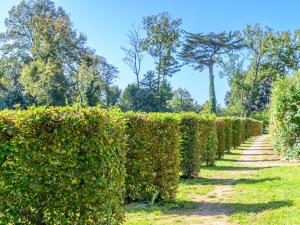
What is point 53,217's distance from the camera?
5.21 metres

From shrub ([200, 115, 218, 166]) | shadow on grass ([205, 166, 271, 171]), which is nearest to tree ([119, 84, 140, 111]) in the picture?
shrub ([200, 115, 218, 166])

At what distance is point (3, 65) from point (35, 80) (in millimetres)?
8511

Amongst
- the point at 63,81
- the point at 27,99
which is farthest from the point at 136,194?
the point at 27,99

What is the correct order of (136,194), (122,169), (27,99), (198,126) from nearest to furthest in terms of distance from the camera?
(122,169)
(136,194)
(198,126)
(27,99)

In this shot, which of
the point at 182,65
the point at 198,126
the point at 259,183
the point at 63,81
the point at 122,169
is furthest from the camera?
the point at 182,65

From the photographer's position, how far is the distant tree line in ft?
145

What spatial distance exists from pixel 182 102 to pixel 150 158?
5082 centimetres

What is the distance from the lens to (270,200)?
890cm

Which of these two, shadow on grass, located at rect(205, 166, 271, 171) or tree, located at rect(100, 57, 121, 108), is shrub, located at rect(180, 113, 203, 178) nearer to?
shadow on grass, located at rect(205, 166, 271, 171)

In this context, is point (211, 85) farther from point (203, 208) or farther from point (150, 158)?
point (203, 208)

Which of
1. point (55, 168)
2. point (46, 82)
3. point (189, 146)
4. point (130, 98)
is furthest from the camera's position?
point (130, 98)

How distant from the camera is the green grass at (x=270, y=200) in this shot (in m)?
7.21

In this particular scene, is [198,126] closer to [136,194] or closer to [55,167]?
[136,194]

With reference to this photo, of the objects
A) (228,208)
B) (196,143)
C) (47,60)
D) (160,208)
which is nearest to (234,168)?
(196,143)
